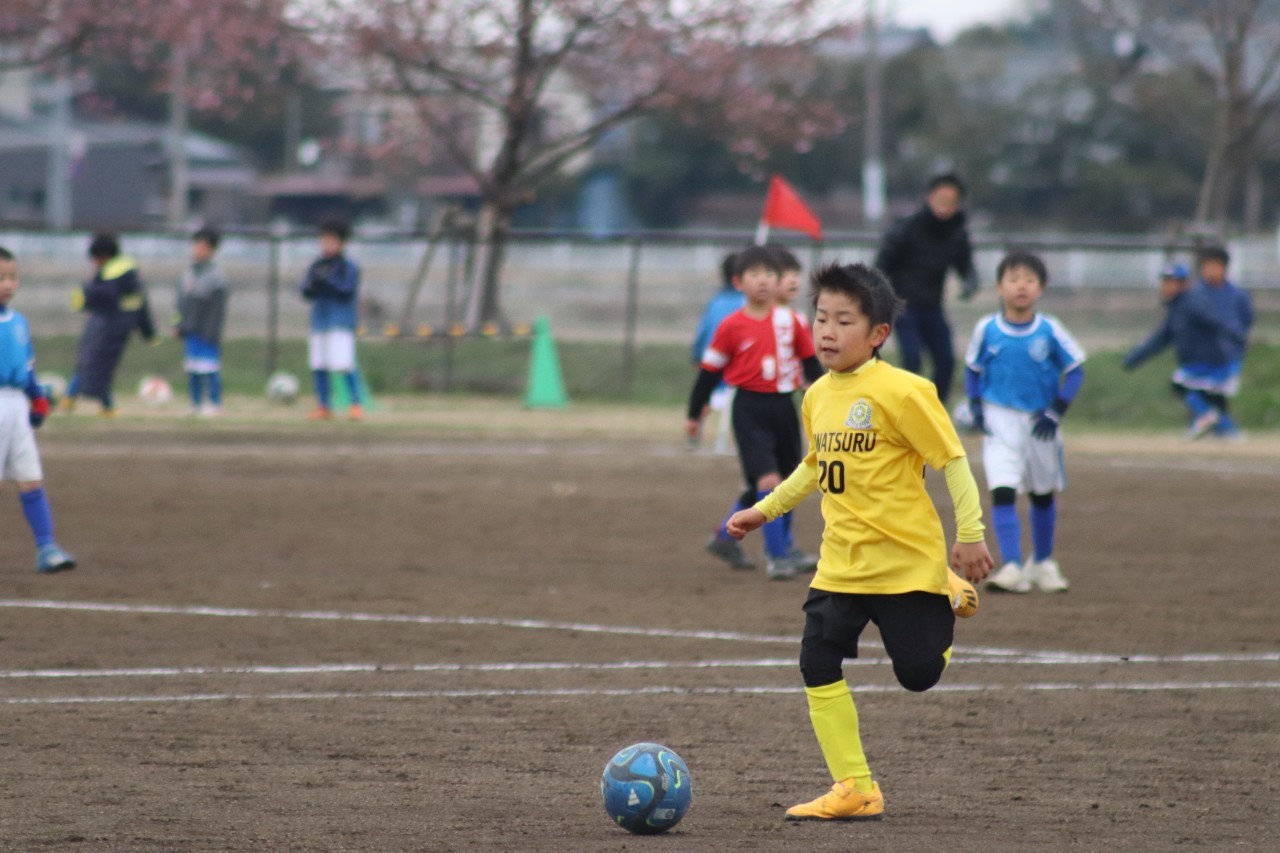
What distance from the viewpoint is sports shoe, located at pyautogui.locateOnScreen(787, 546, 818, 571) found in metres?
10.4

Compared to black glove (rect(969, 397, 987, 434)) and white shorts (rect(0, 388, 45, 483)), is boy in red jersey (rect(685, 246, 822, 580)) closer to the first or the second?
black glove (rect(969, 397, 987, 434))

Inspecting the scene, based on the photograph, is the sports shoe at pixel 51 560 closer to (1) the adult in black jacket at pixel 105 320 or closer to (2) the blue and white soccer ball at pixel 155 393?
(1) the adult in black jacket at pixel 105 320

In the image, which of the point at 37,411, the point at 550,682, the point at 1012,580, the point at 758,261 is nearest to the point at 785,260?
the point at 758,261

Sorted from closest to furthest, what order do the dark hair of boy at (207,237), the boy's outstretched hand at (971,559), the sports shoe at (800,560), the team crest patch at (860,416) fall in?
1. the boy's outstretched hand at (971,559)
2. the team crest patch at (860,416)
3. the sports shoe at (800,560)
4. the dark hair of boy at (207,237)

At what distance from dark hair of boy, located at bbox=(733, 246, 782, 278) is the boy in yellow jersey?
14.2ft

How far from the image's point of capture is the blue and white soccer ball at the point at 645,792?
5.02 m

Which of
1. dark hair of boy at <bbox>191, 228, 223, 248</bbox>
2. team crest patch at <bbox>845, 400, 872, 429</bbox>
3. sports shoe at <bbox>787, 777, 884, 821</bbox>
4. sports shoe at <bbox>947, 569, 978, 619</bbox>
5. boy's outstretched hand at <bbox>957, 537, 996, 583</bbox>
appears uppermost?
dark hair of boy at <bbox>191, 228, 223, 248</bbox>

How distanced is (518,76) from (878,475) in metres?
20.7

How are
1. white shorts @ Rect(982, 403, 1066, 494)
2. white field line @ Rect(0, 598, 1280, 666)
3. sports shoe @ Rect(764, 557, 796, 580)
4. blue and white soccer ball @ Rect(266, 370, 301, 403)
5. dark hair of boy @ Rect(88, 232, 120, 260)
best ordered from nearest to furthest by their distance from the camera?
1. white field line @ Rect(0, 598, 1280, 666)
2. white shorts @ Rect(982, 403, 1066, 494)
3. sports shoe @ Rect(764, 557, 796, 580)
4. dark hair of boy @ Rect(88, 232, 120, 260)
5. blue and white soccer ball @ Rect(266, 370, 301, 403)

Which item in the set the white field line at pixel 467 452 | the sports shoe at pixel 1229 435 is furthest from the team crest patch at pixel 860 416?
the sports shoe at pixel 1229 435

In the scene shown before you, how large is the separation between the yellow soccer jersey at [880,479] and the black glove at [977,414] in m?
4.19

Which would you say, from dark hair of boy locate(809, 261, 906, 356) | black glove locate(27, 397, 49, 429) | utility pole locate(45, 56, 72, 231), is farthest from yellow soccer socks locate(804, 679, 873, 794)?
utility pole locate(45, 56, 72, 231)

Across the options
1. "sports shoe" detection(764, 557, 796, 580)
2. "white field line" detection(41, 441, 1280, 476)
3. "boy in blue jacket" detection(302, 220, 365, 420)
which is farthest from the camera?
"boy in blue jacket" detection(302, 220, 365, 420)

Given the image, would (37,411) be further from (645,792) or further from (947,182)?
(947,182)
